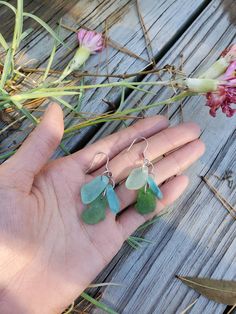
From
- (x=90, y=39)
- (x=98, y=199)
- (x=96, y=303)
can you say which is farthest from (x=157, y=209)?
(x=90, y=39)

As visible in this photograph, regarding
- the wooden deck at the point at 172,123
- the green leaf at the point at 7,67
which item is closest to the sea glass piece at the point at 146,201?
the wooden deck at the point at 172,123

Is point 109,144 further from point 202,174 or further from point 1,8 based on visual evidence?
point 1,8

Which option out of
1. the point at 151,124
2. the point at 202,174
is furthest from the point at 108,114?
the point at 202,174

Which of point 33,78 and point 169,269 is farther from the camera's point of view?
point 33,78

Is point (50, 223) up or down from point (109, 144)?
down

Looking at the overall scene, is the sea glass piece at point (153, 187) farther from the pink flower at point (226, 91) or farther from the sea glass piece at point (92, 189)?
the pink flower at point (226, 91)

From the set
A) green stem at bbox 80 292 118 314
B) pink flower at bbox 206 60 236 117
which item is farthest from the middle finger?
green stem at bbox 80 292 118 314
